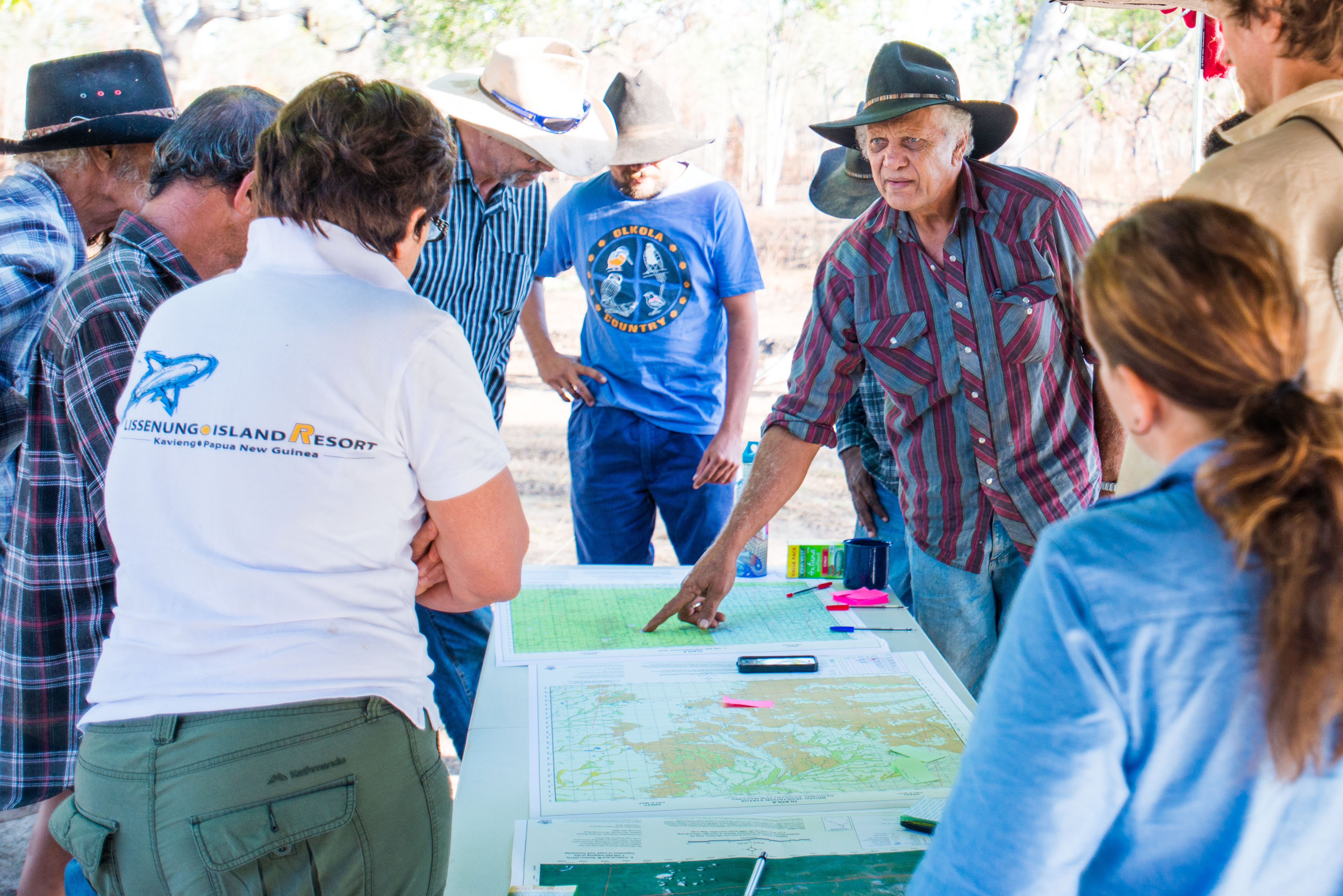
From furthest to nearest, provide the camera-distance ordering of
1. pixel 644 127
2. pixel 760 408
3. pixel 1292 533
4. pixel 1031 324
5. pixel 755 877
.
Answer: pixel 760 408
pixel 644 127
pixel 1031 324
pixel 755 877
pixel 1292 533

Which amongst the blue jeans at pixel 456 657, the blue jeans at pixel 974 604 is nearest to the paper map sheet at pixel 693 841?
the blue jeans at pixel 974 604

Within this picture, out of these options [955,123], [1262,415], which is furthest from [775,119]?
[1262,415]

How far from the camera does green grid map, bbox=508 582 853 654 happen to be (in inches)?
77.4

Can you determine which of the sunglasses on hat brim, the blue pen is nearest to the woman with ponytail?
the blue pen

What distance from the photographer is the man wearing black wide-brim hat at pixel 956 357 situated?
2.24 meters

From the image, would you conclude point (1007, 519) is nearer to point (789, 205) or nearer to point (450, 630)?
point (450, 630)

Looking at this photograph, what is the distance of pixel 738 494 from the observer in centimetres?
232

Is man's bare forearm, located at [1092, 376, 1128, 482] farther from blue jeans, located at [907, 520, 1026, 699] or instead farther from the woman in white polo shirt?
the woman in white polo shirt

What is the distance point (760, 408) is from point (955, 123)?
6587mm

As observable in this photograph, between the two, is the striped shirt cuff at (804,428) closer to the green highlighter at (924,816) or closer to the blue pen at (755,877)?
the green highlighter at (924,816)

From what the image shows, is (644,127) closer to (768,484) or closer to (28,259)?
(768,484)

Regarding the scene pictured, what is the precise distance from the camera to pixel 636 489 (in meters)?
3.38

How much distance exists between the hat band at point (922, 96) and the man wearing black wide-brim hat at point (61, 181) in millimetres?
1484

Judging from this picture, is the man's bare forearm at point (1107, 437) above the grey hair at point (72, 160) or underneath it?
underneath
